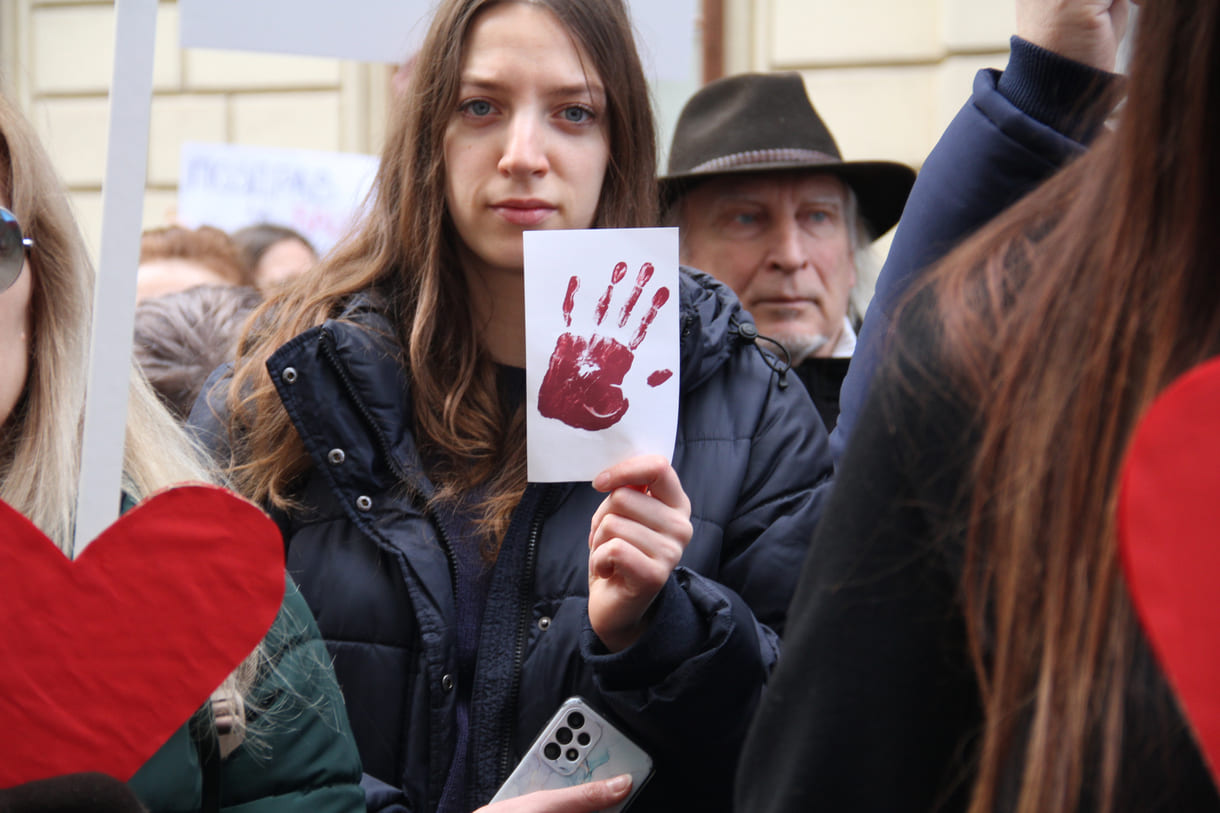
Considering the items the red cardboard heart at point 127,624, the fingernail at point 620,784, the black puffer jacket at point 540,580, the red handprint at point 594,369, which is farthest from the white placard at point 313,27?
the red cardboard heart at point 127,624

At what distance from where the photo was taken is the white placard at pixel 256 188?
458cm

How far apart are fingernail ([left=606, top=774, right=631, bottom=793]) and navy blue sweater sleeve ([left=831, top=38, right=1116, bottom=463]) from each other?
1.72ft

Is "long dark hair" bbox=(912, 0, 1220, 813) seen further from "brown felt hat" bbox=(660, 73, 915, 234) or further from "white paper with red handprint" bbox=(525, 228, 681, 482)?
"brown felt hat" bbox=(660, 73, 915, 234)

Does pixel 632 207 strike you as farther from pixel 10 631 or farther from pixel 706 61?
pixel 706 61

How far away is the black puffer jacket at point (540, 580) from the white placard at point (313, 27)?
3.15 feet

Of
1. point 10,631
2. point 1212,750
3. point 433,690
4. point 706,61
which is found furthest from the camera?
point 706,61

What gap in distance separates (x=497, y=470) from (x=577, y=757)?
446 millimetres

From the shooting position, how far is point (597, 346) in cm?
149

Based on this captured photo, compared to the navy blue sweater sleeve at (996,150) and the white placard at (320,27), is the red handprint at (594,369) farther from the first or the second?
the white placard at (320,27)

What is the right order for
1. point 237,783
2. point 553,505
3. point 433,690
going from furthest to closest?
point 553,505
point 433,690
point 237,783

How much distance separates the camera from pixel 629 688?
1.48 m

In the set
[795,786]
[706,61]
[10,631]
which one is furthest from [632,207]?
[706,61]

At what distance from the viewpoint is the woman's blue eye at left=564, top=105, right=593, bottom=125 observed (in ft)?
5.99

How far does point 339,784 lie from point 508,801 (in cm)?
21
